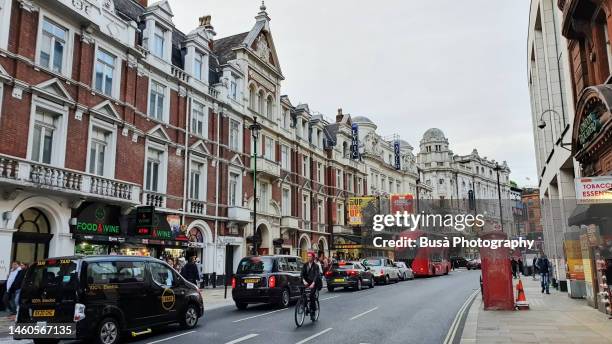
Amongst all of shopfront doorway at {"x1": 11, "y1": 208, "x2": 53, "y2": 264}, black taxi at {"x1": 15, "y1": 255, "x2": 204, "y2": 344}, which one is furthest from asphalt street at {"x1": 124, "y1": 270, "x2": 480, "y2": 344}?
shopfront doorway at {"x1": 11, "y1": 208, "x2": 53, "y2": 264}

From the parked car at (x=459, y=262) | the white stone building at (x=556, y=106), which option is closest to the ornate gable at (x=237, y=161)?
the white stone building at (x=556, y=106)

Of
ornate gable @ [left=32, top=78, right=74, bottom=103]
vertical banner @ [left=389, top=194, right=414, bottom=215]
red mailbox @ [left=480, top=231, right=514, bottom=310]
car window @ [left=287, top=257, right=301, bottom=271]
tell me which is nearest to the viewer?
red mailbox @ [left=480, top=231, right=514, bottom=310]

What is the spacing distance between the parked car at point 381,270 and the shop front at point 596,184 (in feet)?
48.0

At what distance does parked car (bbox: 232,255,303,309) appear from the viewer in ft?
52.3

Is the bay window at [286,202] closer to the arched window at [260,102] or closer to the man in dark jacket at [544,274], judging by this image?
the arched window at [260,102]

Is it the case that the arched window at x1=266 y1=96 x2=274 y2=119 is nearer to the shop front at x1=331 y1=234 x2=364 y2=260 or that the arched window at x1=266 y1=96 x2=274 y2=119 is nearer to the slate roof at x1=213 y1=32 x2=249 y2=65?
the slate roof at x1=213 y1=32 x2=249 y2=65

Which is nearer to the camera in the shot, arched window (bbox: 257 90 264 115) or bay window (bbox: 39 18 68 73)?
bay window (bbox: 39 18 68 73)

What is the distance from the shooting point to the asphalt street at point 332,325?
10.4 metres

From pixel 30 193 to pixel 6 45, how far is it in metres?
5.15

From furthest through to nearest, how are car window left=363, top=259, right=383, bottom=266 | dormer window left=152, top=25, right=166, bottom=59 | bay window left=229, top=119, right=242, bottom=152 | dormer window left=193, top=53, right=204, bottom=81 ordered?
bay window left=229, top=119, right=242, bottom=152
car window left=363, top=259, right=383, bottom=266
dormer window left=193, top=53, right=204, bottom=81
dormer window left=152, top=25, right=166, bottom=59

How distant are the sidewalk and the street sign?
2698mm

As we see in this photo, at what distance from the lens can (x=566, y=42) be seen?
15289mm

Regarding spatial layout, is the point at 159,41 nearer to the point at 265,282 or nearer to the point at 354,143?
the point at 265,282

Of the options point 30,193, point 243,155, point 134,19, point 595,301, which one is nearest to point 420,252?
point 243,155
